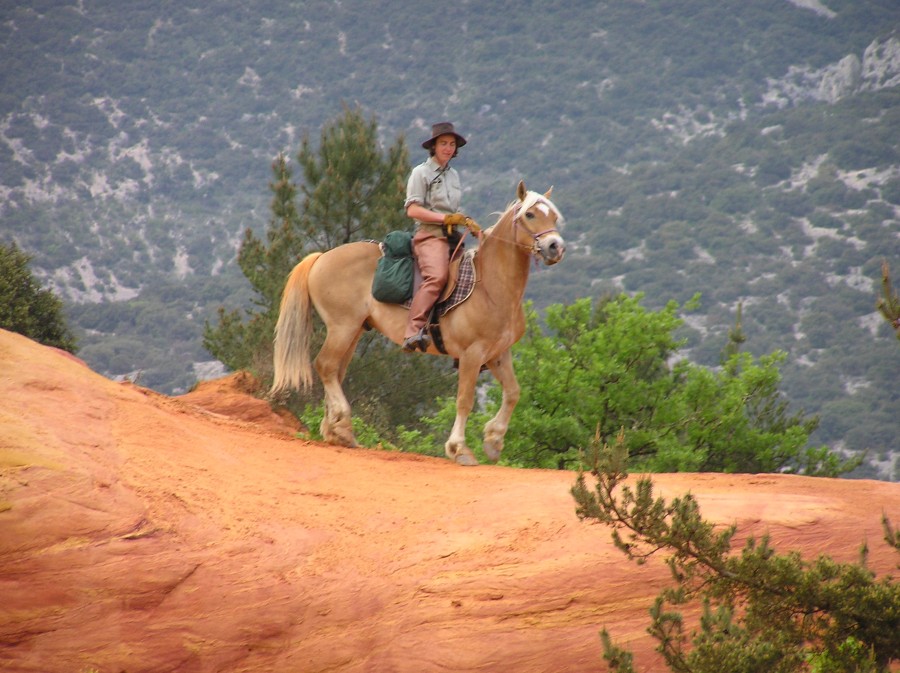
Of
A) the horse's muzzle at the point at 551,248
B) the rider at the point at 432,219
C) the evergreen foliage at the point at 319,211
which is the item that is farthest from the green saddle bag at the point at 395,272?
the evergreen foliage at the point at 319,211

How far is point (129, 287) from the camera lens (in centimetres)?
7469

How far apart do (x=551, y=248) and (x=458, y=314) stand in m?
1.25

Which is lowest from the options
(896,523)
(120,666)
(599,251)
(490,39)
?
(120,666)

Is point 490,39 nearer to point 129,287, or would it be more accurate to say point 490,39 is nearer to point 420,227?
point 129,287

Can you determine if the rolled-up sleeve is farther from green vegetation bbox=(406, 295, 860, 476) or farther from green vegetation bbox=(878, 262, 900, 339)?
green vegetation bbox=(878, 262, 900, 339)

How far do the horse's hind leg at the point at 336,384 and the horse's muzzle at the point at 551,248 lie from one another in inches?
96.7

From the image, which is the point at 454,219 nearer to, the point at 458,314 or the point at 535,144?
the point at 458,314

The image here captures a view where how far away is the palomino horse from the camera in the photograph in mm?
10289

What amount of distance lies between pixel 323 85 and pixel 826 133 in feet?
155

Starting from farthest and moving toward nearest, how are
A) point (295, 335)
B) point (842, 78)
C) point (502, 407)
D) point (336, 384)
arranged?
point (842, 78) → point (295, 335) → point (336, 384) → point (502, 407)

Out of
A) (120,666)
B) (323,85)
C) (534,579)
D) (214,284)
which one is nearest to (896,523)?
(534,579)

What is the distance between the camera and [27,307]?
1695cm

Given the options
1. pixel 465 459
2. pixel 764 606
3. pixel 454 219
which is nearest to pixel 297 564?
pixel 764 606

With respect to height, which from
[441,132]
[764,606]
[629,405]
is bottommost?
[764,606]
